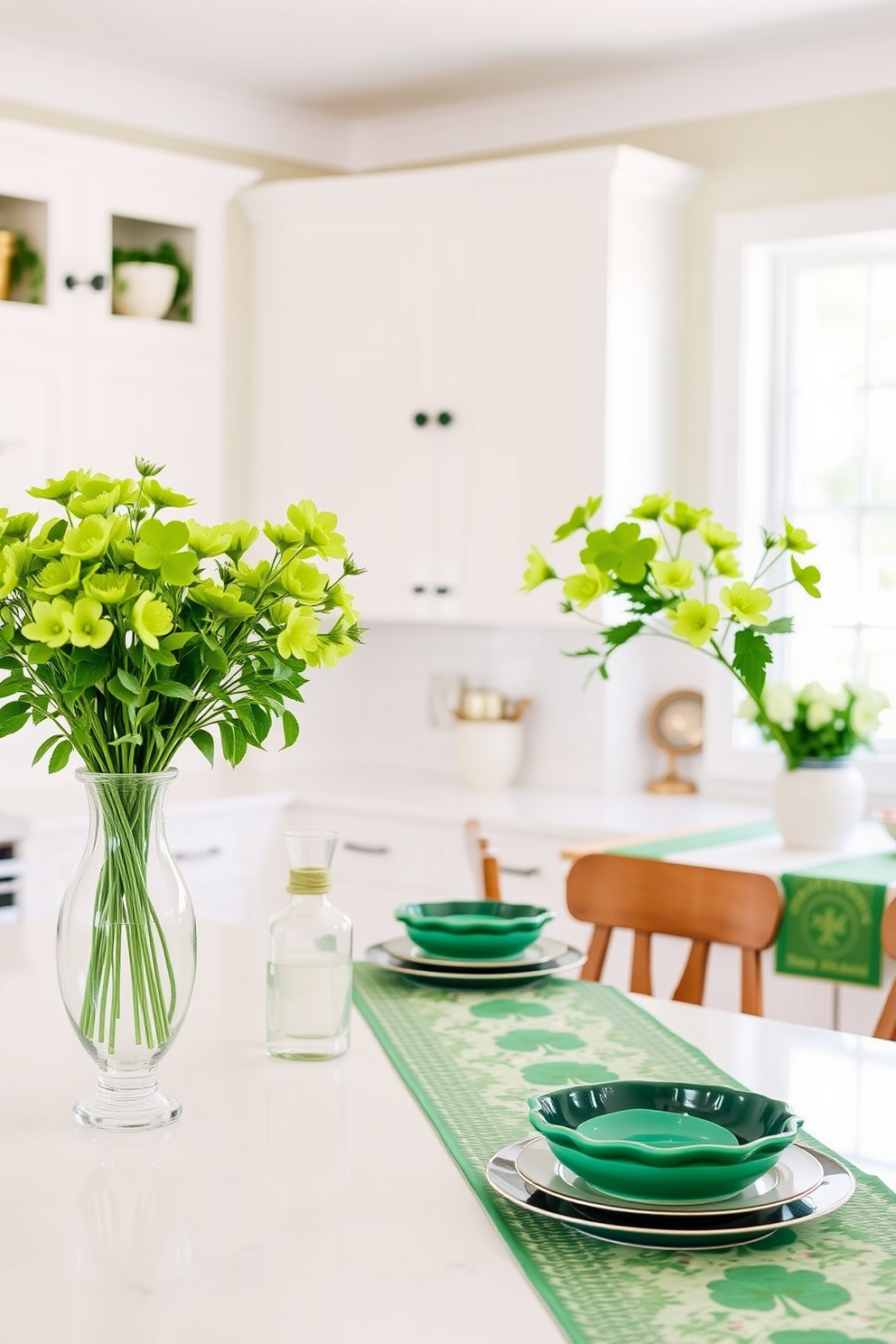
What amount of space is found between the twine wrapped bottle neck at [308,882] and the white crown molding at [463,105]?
2.87m

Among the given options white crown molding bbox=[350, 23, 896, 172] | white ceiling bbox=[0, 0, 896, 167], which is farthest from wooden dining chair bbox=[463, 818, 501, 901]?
white crown molding bbox=[350, 23, 896, 172]

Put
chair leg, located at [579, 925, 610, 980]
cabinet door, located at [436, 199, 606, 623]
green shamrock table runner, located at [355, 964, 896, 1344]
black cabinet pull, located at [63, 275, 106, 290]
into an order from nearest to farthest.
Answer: green shamrock table runner, located at [355, 964, 896, 1344]
chair leg, located at [579, 925, 610, 980]
cabinet door, located at [436, 199, 606, 623]
black cabinet pull, located at [63, 275, 106, 290]

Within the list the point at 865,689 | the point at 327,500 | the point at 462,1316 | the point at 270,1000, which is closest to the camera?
the point at 462,1316

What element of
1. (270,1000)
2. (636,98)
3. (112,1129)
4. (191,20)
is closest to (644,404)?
(636,98)

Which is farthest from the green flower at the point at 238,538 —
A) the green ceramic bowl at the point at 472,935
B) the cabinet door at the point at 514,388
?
the cabinet door at the point at 514,388

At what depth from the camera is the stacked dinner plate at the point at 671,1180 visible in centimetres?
125

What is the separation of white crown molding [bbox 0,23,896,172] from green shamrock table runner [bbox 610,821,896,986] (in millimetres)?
1958

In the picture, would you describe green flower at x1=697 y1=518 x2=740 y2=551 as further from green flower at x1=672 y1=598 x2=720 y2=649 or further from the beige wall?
the beige wall

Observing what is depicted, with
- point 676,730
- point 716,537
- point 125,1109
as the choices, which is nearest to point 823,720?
point 676,730

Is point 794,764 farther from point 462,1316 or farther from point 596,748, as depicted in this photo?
point 462,1316

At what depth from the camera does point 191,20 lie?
3.77 metres

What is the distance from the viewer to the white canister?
4.26m

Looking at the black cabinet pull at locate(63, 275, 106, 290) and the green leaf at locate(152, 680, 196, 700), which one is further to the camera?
the black cabinet pull at locate(63, 275, 106, 290)

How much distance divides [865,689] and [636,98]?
1.76 metres
